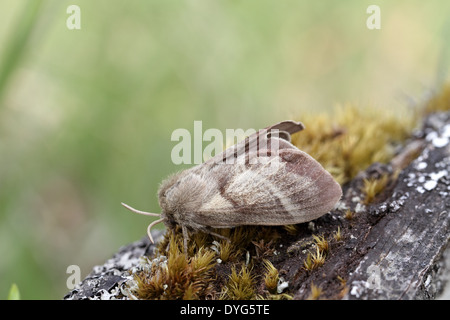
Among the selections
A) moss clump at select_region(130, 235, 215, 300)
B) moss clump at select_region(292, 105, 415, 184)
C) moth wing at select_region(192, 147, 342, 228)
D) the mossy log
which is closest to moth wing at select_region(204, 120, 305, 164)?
moth wing at select_region(192, 147, 342, 228)

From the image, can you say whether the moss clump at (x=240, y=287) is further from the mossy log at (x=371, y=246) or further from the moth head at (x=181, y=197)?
the moth head at (x=181, y=197)

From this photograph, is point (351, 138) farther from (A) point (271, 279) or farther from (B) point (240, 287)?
(B) point (240, 287)

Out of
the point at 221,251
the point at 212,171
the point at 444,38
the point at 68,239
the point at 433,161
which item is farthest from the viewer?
the point at 68,239

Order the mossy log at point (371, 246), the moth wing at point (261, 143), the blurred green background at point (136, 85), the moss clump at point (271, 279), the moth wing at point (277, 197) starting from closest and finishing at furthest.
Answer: the mossy log at point (371, 246) → the moss clump at point (271, 279) → the moth wing at point (277, 197) → the moth wing at point (261, 143) → the blurred green background at point (136, 85)

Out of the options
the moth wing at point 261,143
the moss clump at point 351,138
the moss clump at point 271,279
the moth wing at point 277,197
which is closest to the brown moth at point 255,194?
the moth wing at point 277,197

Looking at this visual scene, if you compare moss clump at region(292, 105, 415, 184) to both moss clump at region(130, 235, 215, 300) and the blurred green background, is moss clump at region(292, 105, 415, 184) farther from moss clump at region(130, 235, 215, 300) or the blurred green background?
moss clump at region(130, 235, 215, 300)

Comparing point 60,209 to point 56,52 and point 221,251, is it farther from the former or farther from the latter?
point 221,251

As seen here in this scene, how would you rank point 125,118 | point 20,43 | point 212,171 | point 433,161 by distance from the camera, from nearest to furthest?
point 212,171 < point 433,161 < point 20,43 < point 125,118

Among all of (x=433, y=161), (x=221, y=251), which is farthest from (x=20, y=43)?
(x=433, y=161)
